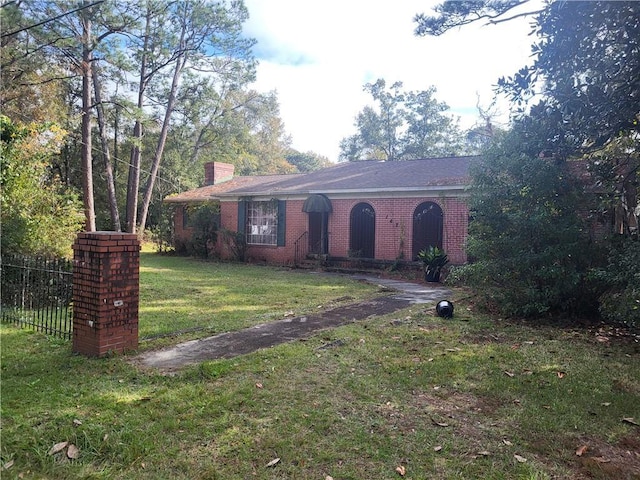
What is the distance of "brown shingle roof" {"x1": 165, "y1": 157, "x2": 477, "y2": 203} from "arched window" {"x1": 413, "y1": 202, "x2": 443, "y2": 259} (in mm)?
877

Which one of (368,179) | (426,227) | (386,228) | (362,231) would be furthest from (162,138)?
(426,227)

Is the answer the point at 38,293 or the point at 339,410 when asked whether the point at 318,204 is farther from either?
the point at 339,410

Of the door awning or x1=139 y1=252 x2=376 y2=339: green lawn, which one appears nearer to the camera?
x1=139 y1=252 x2=376 y2=339: green lawn

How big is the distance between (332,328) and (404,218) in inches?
343

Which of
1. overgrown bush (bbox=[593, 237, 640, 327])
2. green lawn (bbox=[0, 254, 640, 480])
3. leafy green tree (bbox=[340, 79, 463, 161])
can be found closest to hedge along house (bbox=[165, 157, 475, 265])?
overgrown bush (bbox=[593, 237, 640, 327])

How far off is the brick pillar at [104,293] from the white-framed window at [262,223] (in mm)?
12793

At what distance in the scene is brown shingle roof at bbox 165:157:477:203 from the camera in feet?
47.2

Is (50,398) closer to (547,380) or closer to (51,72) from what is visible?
(547,380)

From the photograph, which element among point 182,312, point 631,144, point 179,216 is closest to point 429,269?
point 631,144

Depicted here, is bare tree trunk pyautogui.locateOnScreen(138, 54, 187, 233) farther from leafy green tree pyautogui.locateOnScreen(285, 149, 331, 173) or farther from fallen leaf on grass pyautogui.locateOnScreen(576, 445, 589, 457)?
fallen leaf on grass pyautogui.locateOnScreen(576, 445, 589, 457)

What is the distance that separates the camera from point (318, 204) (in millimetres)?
15914

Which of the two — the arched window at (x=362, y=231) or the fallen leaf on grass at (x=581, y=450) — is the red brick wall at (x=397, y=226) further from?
the fallen leaf on grass at (x=581, y=450)

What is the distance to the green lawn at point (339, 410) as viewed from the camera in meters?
2.85

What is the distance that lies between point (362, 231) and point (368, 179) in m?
1.94
